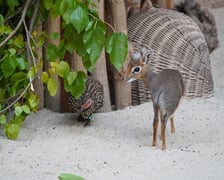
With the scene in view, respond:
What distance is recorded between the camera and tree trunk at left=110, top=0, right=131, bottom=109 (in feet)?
15.2

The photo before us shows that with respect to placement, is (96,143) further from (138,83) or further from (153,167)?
(138,83)

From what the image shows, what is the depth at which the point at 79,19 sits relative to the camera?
3.10 meters

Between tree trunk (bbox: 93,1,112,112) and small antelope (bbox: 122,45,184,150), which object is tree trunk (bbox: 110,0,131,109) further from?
small antelope (bbox: 122,45,184,150)

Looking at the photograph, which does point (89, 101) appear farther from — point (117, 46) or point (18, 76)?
point (117, 46)

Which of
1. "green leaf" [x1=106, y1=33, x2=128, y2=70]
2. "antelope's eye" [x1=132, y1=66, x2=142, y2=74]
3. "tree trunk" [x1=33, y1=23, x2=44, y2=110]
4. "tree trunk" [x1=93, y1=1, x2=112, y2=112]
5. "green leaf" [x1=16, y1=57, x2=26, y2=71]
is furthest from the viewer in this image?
"tree trunk" [x1=93, y1=1, x2=112, y2=112]

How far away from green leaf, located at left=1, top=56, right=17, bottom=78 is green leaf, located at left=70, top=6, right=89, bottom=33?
0.72 m

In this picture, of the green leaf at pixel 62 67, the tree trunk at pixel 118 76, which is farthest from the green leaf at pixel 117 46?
the tree trunk at pixel 118 76

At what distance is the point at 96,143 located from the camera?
12.9 feet

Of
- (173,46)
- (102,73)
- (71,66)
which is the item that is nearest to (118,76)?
(102,73)

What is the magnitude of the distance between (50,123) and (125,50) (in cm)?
146

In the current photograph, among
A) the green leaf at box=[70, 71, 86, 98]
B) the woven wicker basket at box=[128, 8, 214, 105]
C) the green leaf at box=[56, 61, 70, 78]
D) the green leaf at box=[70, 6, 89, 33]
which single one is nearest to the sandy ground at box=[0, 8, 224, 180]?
the woven wicker basket at box=[128, 8, 214, 105]

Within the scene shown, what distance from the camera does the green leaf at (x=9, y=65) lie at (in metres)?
3.68

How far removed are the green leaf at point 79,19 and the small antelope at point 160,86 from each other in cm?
93

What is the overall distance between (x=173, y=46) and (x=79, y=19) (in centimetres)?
195
